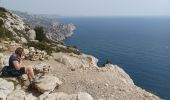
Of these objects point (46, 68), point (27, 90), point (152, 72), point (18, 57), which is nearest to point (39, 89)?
point (27, 90)

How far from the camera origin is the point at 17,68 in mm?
17250

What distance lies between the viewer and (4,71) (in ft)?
58.3

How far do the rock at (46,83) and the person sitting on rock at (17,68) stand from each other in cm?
61

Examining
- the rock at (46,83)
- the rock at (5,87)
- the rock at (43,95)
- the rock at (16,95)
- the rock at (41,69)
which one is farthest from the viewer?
the rock at (41,69)

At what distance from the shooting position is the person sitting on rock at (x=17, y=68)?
→ 55.7 feet

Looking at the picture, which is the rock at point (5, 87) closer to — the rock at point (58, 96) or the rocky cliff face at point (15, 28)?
the rock at point (58, 96)

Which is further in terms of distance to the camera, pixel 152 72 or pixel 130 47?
pixel 130 47

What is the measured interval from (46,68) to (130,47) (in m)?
140

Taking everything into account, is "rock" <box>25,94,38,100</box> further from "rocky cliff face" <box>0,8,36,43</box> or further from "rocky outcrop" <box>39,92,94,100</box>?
"rocky cliff face" <box>0,8,36,43</box>

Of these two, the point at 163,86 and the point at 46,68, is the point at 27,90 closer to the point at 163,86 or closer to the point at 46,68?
the point at 46,68

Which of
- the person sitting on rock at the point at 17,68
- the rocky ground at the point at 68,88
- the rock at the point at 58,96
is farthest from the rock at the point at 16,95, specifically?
the person sitting on rock at the point at 17,68

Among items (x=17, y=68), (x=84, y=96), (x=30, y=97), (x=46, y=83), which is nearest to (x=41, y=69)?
(x=17, y=68)

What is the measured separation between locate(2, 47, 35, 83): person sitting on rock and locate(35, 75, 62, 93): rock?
0.61 m

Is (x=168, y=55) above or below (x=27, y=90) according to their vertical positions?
below
